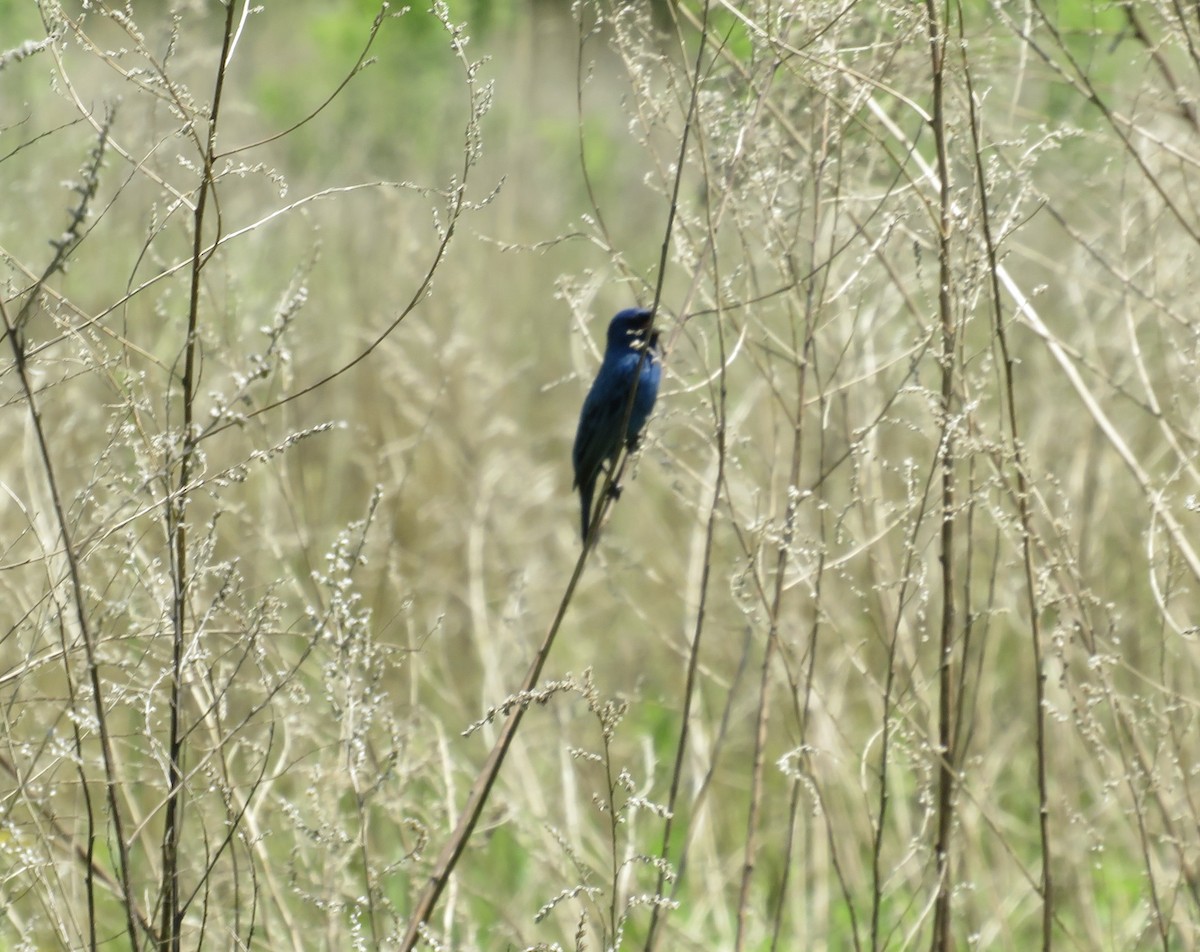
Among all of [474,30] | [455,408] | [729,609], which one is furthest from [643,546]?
[474,30]

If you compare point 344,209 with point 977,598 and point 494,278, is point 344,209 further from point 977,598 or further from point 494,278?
point 977,598

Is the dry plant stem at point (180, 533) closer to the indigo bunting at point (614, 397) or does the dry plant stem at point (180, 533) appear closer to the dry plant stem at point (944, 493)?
the dry plant stem at point (944, 493)

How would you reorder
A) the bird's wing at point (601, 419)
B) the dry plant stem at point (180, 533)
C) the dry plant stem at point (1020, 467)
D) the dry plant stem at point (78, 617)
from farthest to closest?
the bird's wing at point (601, 419), the dry plant stem at point (1020, 467), the dry plant stem at point (180, 533), the dry plant stem at point (78, 617)

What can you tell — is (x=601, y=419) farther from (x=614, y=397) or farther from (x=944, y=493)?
(x=944, y=493)

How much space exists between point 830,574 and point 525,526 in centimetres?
232

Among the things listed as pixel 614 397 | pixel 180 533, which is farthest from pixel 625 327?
pixel 180 533

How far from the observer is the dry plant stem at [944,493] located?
2.02 m

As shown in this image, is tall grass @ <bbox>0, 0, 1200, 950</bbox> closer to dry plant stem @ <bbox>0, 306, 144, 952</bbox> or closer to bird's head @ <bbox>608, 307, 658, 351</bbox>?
dry plant stem @ <bbox>0, 306, 144, 952</bbox>

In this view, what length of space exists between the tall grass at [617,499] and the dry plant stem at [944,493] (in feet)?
0.05

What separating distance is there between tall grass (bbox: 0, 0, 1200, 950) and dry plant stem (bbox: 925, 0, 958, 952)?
0.02 metres

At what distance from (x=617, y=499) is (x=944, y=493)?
0.86 m

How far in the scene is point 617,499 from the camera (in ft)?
9.38

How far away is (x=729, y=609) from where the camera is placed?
6027 mm

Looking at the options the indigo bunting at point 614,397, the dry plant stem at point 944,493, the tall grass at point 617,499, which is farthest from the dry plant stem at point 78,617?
the indigo bunting at point 614,397
